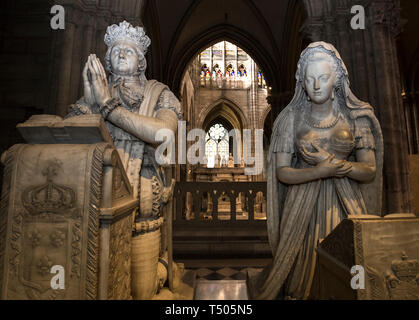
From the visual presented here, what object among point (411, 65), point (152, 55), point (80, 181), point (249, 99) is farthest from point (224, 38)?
point (80, 181)

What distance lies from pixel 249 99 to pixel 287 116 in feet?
63.0

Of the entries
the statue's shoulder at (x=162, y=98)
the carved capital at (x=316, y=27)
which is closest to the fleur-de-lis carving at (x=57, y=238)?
the statue's shoulder at (x=162, y=98)

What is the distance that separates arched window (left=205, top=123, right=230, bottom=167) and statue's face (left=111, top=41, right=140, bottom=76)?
2185 cm

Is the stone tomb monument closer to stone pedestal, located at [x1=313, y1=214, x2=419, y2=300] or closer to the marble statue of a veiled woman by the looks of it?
stone pedestal, located at [x1=313, y1=214, x2=419, y2=300]

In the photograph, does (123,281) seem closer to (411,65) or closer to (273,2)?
(273,2)

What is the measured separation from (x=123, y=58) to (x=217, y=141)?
74.8 feet

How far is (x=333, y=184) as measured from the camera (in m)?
1.75

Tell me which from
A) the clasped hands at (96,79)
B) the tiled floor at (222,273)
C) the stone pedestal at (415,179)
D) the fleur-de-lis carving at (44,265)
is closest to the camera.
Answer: the fleur-de-lis carving at (44,265)

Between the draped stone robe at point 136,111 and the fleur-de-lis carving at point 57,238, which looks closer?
the fleur-de-lis carving at point 57,238

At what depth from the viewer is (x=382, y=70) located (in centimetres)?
349

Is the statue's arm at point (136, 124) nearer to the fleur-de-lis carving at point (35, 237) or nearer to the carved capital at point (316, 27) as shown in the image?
the fleur-de-lis carving at point (35, 237)

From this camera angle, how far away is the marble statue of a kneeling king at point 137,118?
1415 millimetres

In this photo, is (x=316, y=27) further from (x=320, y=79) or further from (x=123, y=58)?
(x=123, y=58)

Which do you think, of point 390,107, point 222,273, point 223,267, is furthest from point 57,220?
point 390,107
